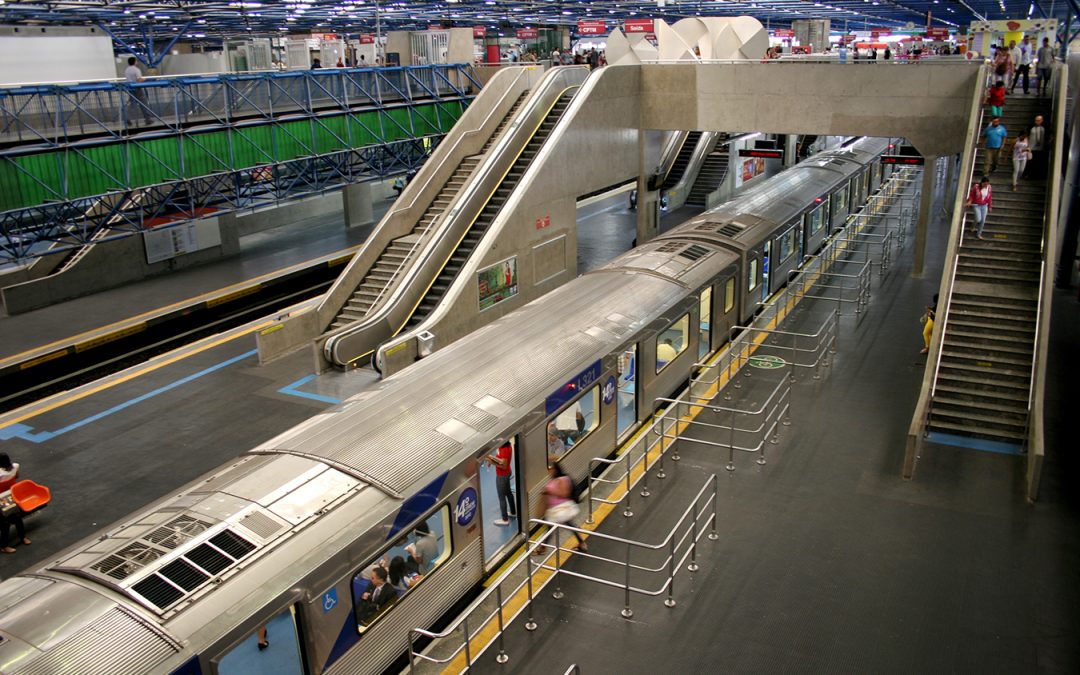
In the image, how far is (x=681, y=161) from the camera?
113 ft

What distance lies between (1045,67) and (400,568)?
21.0m

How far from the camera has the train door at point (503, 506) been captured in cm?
1020

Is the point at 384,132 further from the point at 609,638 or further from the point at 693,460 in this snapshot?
the point at 609,638

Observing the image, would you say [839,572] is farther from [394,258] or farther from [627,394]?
[394,258]

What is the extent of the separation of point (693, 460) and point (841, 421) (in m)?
3.02

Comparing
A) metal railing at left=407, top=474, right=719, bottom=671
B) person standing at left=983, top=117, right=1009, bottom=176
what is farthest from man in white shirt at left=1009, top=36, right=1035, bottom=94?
metal railing at left=407, top=474, right=719, bottom=671

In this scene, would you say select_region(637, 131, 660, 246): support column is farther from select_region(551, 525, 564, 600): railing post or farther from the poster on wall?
select_region(551, 525, 564, 600): railing post

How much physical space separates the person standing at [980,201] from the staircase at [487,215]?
1035cm

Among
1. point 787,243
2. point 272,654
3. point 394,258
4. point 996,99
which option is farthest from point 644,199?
point 272,654

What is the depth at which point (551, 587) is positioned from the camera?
9914 mm

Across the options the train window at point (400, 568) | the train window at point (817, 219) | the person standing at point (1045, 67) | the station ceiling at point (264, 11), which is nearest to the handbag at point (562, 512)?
the train window at point (400, 568)

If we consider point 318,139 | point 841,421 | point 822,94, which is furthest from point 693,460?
point 318,139

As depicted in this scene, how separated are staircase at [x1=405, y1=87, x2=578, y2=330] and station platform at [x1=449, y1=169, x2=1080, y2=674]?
844 cm

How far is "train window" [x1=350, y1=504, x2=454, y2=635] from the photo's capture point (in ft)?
26.3
